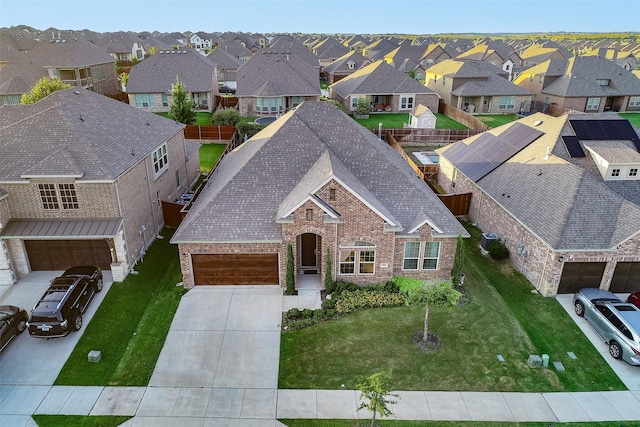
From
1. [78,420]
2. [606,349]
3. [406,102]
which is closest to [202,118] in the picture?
[406,102]

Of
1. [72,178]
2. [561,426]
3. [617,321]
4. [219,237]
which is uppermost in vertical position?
[72,178]

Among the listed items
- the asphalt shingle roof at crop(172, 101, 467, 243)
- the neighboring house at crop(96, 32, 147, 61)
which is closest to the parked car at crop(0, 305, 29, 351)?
the asphalt shingle roof at crop(172, 101, 467, 243)

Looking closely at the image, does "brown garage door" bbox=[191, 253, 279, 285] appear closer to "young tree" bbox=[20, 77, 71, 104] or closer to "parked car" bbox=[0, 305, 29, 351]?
"parked car" bbox=[0, 305, 29, 351]

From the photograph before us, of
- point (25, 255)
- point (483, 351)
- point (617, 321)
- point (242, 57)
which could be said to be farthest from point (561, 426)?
point (242, 57)

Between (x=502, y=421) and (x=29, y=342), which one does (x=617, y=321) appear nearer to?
(x=502, y=421)

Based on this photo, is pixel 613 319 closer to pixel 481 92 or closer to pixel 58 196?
pixel 58 196

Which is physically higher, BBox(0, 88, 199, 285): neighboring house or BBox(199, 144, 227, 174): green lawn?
BBox(0, 88, 199, 285): neighboring house
